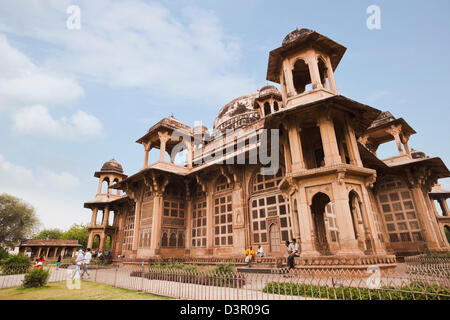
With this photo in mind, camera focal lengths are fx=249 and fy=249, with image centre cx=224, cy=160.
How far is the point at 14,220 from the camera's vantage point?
43.2m

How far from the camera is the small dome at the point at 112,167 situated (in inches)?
1233

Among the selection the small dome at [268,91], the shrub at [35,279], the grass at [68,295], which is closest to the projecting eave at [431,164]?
the small dome at [268,91]

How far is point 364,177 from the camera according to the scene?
1166 centimetres

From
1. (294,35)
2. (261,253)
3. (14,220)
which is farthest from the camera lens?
(14,220)

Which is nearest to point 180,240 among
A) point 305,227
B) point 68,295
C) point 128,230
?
point 128,230

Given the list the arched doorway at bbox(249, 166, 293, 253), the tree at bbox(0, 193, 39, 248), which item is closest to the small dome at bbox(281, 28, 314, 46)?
the arched doorway at bbox(249, 166, 293, 253)

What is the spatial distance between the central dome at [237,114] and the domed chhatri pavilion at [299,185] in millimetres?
394

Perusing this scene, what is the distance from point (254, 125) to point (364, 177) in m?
11.4

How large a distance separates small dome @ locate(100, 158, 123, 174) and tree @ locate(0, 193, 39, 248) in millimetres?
25015

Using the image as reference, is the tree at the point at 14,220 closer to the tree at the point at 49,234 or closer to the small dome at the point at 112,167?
the tree at the point at 49,234

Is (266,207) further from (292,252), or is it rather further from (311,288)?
(311,288)

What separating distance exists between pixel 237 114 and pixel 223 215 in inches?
536
